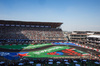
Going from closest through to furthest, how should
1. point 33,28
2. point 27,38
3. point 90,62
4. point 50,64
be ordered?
point 50,64, point 90,62, point 27,38, point 33,28

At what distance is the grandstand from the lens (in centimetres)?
7133

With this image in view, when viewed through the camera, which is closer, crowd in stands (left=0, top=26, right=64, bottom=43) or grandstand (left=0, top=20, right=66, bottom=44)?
grandstand (left=0, top=20, right=66, bottom=44)

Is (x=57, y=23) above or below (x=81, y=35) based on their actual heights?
above

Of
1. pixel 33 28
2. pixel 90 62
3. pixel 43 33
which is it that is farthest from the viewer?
pixel 33 28

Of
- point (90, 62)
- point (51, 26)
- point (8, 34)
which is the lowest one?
point (90, 62)

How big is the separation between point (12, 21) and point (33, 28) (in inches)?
798

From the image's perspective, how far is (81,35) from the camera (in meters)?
88.3

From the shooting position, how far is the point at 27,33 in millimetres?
79000

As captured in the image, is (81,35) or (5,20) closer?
(5,20)

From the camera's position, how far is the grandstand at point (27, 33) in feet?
234

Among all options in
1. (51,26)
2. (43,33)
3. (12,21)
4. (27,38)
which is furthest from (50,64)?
(51,26)

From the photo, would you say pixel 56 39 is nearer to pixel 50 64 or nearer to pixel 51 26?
pixel 51 26

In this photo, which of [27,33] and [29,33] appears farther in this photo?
[29,33]

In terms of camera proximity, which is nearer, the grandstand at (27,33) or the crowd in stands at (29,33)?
the grandstand at (27,33)
